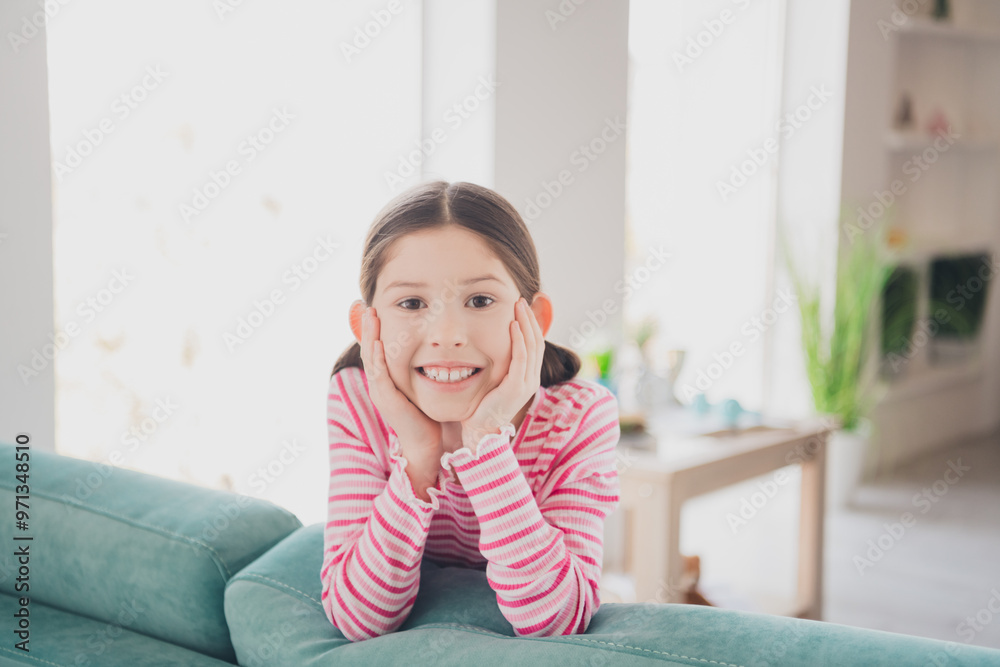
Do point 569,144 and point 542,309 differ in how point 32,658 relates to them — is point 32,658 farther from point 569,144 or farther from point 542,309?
point 569,144

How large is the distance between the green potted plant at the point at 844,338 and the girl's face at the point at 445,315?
3071 mm

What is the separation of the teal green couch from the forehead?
0.39 metres

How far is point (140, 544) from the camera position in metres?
1.17

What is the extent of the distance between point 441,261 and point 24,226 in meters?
1.16

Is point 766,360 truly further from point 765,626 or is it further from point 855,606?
point 765,626

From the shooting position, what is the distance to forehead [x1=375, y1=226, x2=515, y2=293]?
1047 mm

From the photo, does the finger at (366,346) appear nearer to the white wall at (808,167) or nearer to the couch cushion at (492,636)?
the couch cushion at (492,636)

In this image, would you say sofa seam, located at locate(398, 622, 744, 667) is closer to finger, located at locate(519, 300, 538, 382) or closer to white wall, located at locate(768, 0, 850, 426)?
finger, located at locate(519, 300, 538, 382)

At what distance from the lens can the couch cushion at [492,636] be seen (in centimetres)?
85

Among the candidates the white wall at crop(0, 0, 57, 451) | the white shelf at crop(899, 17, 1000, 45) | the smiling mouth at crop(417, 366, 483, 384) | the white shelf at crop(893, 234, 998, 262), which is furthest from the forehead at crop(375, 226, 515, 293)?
the white shelf at crop(899, 17, 1000, 45)

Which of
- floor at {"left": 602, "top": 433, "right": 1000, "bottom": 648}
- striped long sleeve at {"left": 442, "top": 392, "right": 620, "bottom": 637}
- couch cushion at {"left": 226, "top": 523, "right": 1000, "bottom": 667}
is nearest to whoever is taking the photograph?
couch cushion at {"left": 226, "top": 523, "right": 1000, "bottom": 667}

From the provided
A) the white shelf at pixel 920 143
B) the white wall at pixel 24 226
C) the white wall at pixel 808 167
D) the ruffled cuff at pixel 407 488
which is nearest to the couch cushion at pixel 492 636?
the ruffled cuff at pixel 407 488

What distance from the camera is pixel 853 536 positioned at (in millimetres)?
3543

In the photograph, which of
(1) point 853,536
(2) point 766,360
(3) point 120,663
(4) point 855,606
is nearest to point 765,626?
(3) point 120,663
